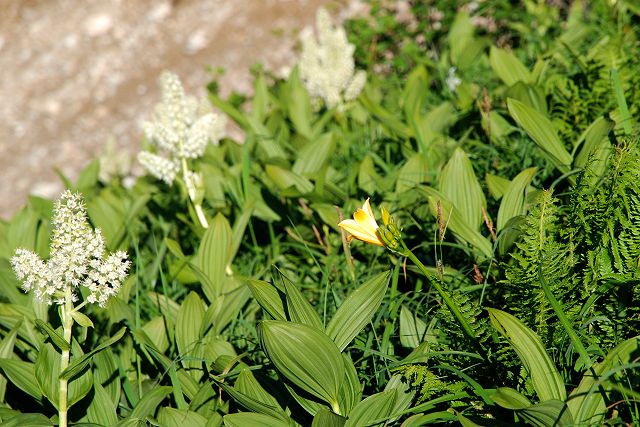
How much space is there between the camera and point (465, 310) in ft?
6.46

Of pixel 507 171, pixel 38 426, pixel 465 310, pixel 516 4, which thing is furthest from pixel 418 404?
pixel 516 4

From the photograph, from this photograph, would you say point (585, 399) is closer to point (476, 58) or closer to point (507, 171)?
point (507, 171)

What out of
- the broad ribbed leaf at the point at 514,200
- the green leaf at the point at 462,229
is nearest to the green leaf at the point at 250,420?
the green leaf at the point at 462,229

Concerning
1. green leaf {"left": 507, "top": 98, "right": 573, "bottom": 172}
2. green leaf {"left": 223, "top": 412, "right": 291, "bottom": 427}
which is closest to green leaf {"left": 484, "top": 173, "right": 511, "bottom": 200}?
green leaf {"left": 507, "top": 98, "right": 573, "bottom": 172}

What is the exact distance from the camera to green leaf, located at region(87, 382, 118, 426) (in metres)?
2.16

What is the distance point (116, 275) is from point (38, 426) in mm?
460

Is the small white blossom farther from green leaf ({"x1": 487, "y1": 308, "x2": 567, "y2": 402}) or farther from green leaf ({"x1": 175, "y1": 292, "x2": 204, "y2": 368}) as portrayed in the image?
green leaf ({"x1": 487, "y1": 308, "x2": 567, "y2": 402})

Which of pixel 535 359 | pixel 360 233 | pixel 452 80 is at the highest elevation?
pixel 360 233

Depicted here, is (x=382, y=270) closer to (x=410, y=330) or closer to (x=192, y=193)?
(x=410, y=330)

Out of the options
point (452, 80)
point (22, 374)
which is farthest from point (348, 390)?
point (452, 80)

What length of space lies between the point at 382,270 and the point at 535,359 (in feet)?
3.22

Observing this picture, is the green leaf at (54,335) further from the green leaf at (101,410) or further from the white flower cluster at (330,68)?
the white flower cluster at (330,68)

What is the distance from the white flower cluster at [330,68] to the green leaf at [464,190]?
184cm

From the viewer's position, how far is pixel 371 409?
1.83m
